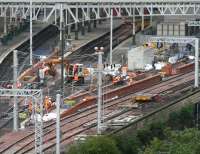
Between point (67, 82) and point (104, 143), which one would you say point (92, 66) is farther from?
point (104, 143)

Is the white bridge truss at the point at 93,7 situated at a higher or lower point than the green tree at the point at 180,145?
higher

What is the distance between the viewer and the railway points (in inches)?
1596

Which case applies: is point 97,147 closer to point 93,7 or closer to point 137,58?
point 137,58

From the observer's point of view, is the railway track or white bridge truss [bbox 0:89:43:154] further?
the railway track

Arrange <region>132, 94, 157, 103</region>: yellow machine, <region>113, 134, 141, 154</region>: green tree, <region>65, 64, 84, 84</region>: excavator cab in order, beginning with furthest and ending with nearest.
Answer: <region>65, 64, 84, 84</region>: excavator cab → <region>132, 94, 157, 103</region>: yellow machine → <region>113, 134, 141, 154</region>: green tree

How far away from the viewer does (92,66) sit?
54344 millimetres

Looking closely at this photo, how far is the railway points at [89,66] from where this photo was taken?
1596 inches

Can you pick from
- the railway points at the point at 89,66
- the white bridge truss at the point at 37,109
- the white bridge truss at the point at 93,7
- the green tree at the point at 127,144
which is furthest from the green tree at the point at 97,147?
the white bridge truss at the point at 93,7

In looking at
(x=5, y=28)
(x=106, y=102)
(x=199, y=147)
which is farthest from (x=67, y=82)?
(x=199, y=147)

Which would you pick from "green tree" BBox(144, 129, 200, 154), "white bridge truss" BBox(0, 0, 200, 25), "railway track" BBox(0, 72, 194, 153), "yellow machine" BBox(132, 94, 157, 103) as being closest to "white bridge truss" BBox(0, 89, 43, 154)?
"railway track" BBox(0, 72, 194, 153)

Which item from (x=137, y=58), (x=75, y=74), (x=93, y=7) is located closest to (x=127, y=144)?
(x=75, y=74)

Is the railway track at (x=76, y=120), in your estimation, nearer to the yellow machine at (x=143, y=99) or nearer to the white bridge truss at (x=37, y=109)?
the yellow machine at (x=143, y=99)

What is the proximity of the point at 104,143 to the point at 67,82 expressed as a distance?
54.3ft

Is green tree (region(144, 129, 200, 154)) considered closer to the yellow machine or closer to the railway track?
the railway track
